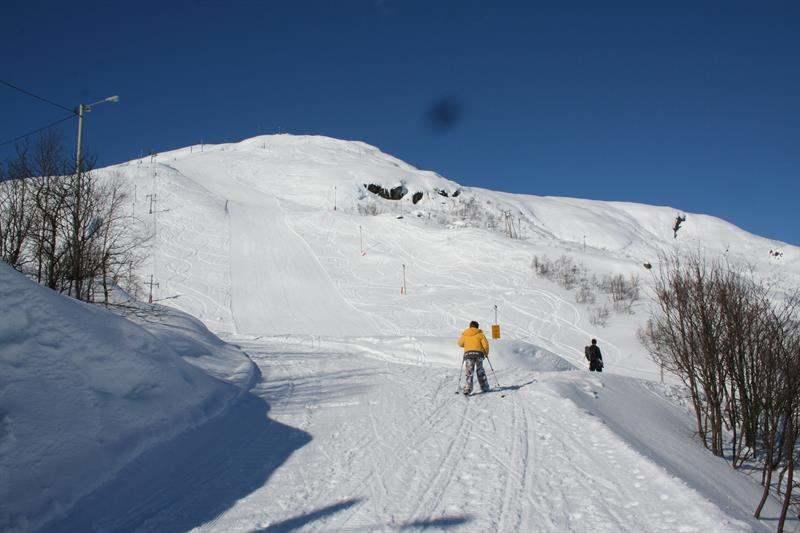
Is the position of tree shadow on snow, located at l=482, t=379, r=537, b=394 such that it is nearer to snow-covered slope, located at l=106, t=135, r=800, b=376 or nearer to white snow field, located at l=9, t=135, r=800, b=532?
white snow field, located at l=9, t=135, r=800, b=532

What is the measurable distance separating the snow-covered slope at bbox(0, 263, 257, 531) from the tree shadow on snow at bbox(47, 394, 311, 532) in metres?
0.18

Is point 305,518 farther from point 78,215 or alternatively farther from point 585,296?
point 585,296

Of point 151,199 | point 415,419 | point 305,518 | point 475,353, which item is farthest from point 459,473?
point 151,199

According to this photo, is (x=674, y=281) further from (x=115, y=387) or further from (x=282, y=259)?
(x=282, y=259)

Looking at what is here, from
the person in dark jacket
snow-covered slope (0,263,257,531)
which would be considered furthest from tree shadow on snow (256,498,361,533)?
the person in dark jacket

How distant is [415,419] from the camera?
345 inches

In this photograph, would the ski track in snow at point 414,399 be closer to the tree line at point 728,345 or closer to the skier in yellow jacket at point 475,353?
the skier in yellow jacket at point 475,353

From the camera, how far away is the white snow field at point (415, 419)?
504cm

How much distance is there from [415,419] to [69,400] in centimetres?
518

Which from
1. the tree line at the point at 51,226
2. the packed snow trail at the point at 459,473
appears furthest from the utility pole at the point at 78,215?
the packed snow trail at the point at 459,473

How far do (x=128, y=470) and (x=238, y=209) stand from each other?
53.0 m

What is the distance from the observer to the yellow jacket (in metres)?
11.7

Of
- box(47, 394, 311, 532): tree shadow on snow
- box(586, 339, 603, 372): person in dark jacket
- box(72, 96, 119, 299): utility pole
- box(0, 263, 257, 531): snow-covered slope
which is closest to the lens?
box(0, 263, 257, 531): snow-covered slope

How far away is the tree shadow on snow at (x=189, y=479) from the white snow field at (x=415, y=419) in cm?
2
